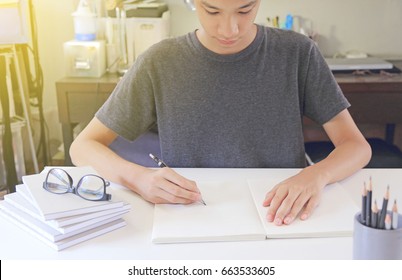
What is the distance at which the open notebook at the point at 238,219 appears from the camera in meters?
0.83

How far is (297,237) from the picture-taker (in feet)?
2.72

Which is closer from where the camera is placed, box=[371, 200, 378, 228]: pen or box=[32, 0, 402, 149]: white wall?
box=[371, 200, 378, 228]: pen

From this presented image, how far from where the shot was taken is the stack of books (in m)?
0.81

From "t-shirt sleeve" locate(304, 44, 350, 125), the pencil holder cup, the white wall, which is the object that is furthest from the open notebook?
the white wall

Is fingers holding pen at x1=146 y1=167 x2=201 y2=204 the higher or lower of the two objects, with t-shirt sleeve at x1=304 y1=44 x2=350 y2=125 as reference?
lower

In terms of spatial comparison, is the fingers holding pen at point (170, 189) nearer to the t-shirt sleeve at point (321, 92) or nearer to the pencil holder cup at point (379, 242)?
the pencil holder cup at point (379, 242)

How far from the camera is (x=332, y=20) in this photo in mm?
2547

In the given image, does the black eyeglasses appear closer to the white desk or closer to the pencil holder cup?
the white desk

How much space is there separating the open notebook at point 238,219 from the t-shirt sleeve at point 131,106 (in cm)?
33

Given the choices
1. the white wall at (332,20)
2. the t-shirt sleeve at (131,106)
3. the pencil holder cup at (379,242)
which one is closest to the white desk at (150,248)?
the pencil holder cup at (379,242)

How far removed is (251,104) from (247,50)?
0.14 metres

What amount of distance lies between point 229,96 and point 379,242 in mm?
707

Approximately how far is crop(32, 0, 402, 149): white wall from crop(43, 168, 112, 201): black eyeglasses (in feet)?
5.89

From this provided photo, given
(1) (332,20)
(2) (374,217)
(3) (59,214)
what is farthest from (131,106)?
(1) (332,20)
